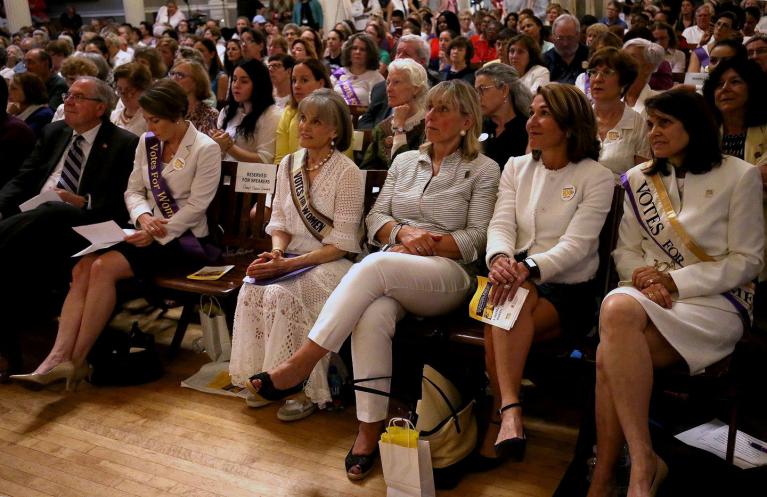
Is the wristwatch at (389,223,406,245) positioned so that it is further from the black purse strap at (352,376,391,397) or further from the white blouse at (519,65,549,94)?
the white blouse at (519,65,549,94)

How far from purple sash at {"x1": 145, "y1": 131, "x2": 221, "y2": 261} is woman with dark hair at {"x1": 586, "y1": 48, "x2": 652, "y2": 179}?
184cm

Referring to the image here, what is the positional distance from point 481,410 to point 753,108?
1.53 meters

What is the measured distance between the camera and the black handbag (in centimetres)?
335

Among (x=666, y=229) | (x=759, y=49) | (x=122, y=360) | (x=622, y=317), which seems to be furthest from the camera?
(x=759, y=49)

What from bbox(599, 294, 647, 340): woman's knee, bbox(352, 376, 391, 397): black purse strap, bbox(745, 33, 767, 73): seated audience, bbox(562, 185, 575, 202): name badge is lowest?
bbox(352, 376, 391, 397): black purse strap

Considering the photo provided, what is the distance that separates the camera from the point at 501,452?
7.72 ft

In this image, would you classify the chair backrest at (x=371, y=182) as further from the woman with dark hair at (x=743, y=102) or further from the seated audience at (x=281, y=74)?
the seated audience at (x=281, y=74)

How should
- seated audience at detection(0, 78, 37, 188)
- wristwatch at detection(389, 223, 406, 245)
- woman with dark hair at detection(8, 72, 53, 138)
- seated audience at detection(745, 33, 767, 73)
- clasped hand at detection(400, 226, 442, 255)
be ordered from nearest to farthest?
clasped hand at detection(400, 226, 442, 255) < wristwatch at detection(389, 223, 406, 245) < seated audience at detection(745, 33, 767, 73) < seated audience at detection(0, 78, 37, 188) < woman with dark hair at detection(8, 72, 53, 138)

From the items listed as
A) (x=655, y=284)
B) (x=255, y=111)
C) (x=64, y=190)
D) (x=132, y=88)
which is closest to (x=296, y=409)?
(x=655, y=284)

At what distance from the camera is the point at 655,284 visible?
2432 mm

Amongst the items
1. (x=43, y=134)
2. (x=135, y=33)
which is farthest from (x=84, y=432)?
(x=135, y=33)

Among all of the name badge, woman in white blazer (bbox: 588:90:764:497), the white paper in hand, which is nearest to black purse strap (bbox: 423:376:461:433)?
woman in white blazer (bbox: 588:90:764:497)

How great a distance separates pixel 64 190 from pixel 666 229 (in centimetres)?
284

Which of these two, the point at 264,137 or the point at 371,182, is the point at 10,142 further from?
the point at 371,182
